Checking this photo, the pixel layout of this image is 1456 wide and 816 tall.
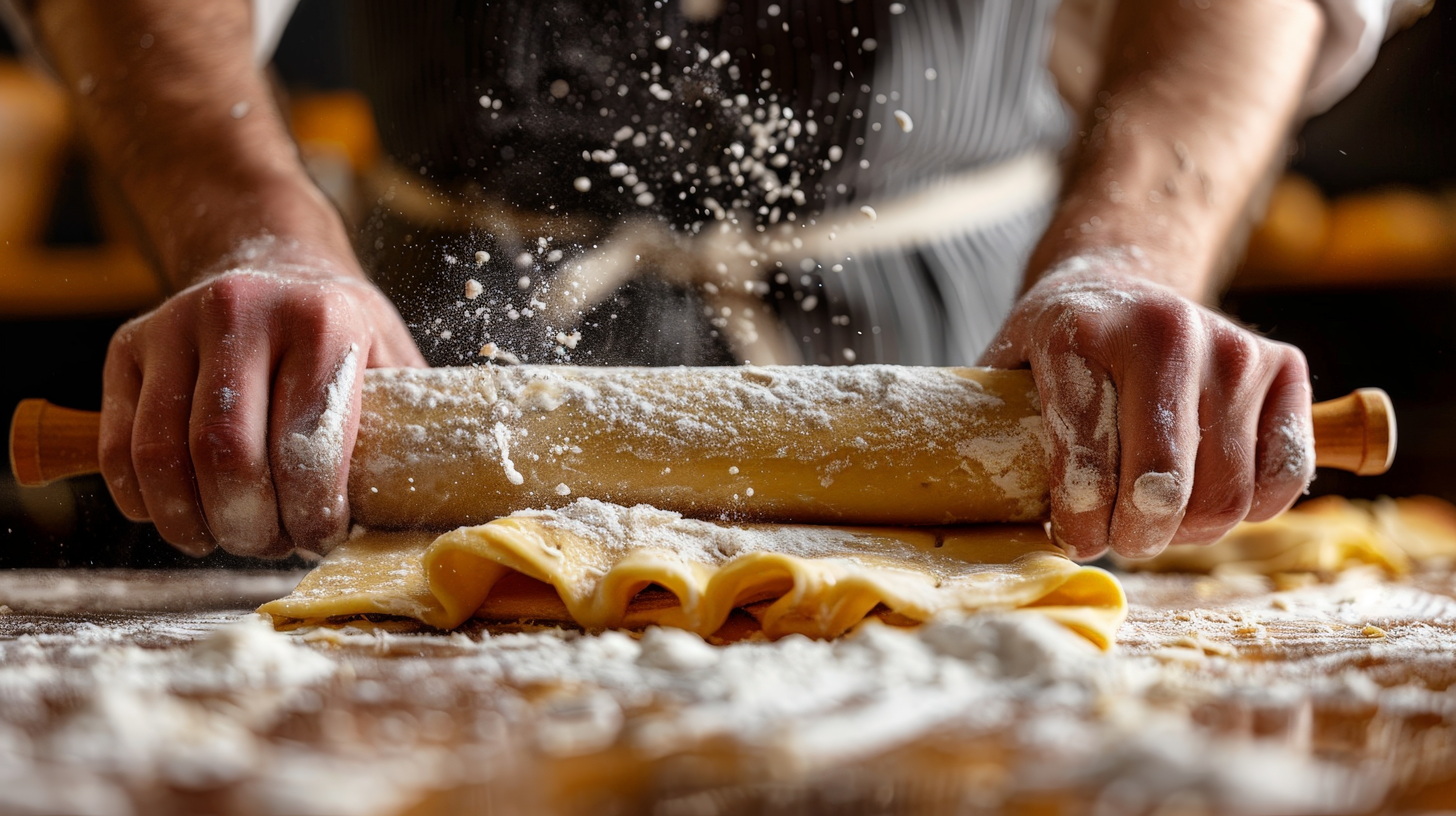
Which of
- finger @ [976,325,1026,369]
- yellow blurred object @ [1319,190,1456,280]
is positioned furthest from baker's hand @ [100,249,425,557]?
yellow blurred object @ [1319,190,1456,280]

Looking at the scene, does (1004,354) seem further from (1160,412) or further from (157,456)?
(157,456)

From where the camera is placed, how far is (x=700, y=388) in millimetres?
872

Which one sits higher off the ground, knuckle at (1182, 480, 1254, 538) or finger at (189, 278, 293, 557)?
knuckle at (1182, 480, 1254, 538)

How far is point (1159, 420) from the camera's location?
0.78m

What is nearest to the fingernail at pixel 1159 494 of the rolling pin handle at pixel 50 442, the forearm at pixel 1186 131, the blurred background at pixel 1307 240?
the forearm at pixel 1186 131

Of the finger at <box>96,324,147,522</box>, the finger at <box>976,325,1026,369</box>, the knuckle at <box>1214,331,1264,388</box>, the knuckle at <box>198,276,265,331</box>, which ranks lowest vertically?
the finger at <box>96,324,147,522</box>

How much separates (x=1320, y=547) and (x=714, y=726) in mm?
1193

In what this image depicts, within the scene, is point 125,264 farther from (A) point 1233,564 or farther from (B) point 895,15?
(A) point 1233,564

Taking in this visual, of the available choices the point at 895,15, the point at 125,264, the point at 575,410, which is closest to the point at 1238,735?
the point at 575,410

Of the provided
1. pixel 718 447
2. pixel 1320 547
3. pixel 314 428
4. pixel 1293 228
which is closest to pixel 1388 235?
pixel 1293 228

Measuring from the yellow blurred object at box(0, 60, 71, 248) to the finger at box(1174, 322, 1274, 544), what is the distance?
2517mm

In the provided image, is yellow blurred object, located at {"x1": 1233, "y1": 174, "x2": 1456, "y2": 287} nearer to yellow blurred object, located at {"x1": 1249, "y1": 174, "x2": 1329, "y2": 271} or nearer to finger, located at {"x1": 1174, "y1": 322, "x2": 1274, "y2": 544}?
yellow blurred object, located at {"x1": 1249, "y1": 174, "x2": 1329, "y2": 271}

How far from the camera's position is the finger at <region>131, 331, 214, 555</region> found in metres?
0.82

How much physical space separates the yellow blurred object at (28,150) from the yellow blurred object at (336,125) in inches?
20.0
